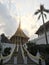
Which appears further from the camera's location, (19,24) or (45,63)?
(19,24)

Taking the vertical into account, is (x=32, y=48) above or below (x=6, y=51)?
above

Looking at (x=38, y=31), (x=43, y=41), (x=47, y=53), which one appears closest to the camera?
(x=47, y=53)

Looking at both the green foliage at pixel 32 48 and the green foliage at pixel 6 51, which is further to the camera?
the green foliage at pixel 6 51

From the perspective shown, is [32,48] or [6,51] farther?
[32,48]

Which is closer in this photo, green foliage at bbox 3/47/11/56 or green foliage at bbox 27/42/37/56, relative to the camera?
green foliage at bbox 27/42/37/56

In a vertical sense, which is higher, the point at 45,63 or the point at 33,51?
the point at 33,51

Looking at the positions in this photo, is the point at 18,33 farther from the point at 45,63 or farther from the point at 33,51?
the point at 45,63

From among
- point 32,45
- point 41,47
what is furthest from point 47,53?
point 32,45

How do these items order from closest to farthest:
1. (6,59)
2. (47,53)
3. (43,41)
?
(6,59)
(47,53)
(43,41)

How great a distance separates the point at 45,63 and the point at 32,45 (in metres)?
7.59

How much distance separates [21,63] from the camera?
1057 inches

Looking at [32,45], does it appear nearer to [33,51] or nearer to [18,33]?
[33,51]

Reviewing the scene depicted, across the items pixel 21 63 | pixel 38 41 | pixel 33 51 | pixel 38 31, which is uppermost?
pixel 38 31

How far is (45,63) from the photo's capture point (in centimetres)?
2759
